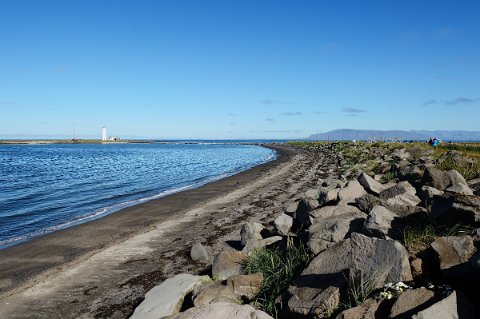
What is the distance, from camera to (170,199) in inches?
861

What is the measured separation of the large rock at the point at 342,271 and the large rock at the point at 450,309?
2.75 ft

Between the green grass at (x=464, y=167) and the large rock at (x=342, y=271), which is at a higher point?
the green grass at (x=464, y=167)

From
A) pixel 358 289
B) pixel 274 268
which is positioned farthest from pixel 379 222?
pixel 358 289

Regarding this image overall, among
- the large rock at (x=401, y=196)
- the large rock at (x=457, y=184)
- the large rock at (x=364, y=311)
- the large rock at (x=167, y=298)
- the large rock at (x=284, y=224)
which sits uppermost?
the large rock at (x=457, y=184)

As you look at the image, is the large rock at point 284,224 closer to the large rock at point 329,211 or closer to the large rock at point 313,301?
the large rock at point 329,211

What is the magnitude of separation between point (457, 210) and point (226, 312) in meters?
4.49

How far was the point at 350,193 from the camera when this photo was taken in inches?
401

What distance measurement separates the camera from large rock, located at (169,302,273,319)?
458cm

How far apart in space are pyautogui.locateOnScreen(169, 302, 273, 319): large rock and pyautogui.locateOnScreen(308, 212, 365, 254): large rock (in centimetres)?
275

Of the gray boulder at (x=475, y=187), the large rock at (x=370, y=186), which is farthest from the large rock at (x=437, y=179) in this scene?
the large rock at (x=370, y=186)

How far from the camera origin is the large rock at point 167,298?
637 centimetres

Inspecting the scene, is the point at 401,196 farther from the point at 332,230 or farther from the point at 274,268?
the point at 274,268

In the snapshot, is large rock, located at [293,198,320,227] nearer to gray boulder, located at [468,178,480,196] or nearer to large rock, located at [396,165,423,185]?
gray boulder, located at [468,178,480,196]

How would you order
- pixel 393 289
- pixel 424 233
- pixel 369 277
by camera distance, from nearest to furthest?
pixel 393 289, pixel 369 277, pixel 424 233
